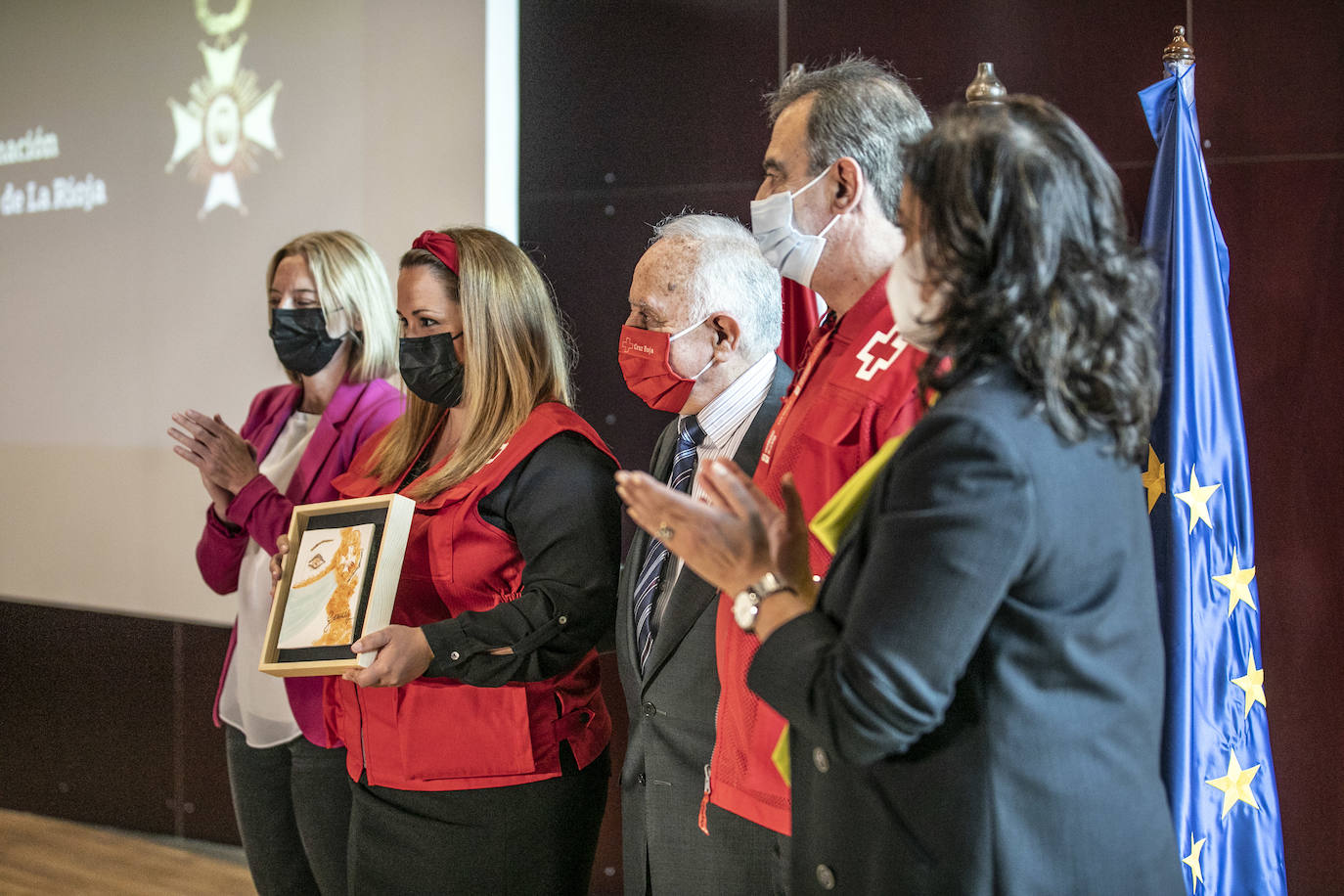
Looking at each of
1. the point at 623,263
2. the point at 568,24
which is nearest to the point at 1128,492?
the point at 623,263

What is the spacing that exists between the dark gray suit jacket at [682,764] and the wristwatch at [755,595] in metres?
0.56

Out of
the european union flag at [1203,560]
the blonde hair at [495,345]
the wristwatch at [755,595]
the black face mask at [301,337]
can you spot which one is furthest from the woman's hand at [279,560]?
the european union flag at [1203,560]

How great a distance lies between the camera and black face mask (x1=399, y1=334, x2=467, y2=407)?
2.08 meters

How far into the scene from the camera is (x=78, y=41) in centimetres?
416

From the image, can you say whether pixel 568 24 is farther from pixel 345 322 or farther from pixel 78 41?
pixel 78 41

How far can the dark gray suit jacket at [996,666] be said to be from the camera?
0.96m

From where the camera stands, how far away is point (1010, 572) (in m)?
0.95

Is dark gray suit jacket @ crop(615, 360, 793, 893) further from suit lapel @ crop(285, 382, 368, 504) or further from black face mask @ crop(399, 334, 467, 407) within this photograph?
suit lapel @ crop(285, 382, 368, 504)

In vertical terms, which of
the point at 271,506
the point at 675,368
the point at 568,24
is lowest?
the point at 271,506

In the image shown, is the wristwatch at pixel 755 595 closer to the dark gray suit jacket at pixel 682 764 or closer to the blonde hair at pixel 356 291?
the dark gray suit jacket at pixel 682 764

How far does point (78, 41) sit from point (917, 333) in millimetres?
4210

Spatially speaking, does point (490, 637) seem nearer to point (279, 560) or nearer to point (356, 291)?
point (279, 560)

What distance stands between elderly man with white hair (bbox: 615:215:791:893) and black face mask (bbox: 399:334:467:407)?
1.23 feet

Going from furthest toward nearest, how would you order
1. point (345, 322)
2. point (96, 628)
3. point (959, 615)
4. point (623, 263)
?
point (96, 628)
point (623, 263)
point (345, 322)
point (959, 615)
